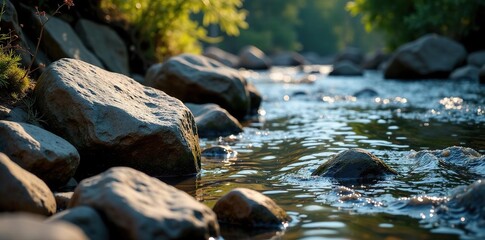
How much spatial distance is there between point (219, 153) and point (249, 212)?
3.15 m

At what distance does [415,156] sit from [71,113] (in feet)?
11.9

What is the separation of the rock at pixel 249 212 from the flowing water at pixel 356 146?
13 centimetres

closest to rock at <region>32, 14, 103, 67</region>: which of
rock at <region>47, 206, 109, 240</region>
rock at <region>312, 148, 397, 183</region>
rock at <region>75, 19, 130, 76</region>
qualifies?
rock at <region>75, 19, 130, 76</region>

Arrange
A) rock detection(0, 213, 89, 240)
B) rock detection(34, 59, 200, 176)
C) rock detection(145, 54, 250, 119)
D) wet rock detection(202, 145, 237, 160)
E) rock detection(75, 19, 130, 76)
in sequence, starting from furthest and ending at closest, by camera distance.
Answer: rock detection(75, 19, 130, 76), rock detection(145, 54, 250, 119), wet rock detection(202, 145, 237, 160), rock detection(34, 59, 200, 176), rock detection(0, 213, 89, 240)

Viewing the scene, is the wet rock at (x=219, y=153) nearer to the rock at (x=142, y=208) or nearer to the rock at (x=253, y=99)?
the rock at (x=142, y=208)

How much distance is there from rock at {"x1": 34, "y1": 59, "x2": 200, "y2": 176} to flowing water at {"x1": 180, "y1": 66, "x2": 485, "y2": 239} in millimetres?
461

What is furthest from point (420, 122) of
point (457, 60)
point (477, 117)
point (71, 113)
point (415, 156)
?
point (457, 60)

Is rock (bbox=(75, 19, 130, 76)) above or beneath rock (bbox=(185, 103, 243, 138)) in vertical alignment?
above

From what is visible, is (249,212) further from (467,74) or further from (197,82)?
(467,74)

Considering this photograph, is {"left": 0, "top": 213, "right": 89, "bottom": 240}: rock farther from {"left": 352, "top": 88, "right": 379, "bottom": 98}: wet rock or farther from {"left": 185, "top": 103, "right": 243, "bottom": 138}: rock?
{"left": 352, "top": 88, "right": 379, "bottom": 98}: wet rock

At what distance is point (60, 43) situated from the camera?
9.84m

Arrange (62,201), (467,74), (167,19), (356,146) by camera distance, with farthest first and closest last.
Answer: (467,74) → (167,19) → (356,146) → (62,201)

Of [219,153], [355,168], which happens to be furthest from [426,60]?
[355,168]

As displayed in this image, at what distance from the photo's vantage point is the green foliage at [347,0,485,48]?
71.4 ft
